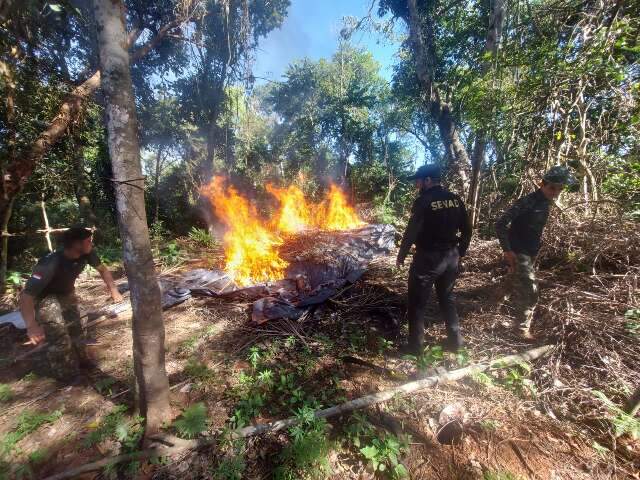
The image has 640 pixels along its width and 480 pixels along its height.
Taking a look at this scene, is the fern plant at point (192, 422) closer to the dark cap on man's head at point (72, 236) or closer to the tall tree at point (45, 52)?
the dark cap on man's head at point (72, 236)

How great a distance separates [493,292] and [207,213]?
1332cm

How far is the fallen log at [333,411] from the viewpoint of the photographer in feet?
7.30

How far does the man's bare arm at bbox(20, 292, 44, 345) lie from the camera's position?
285 cm

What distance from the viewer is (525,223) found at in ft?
11.5

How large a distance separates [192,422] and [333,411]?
1.32 metres

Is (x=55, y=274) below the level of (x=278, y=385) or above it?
above

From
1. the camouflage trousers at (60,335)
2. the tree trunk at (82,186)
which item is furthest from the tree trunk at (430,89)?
the tree trunk at (82,186)

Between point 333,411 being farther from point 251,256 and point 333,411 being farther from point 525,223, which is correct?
point 251,256

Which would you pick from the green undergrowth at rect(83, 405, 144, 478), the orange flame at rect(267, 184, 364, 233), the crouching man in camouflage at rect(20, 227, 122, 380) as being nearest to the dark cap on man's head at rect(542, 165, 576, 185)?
the green undergrowth at rect(83, 405, 144, 478)

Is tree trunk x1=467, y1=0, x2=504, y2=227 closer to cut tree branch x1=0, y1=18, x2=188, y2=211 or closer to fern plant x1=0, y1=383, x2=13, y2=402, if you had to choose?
fern plant x1=0, y1=383, x2=13, y2=402

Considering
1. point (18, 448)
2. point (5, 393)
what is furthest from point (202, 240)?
point (18, 448)

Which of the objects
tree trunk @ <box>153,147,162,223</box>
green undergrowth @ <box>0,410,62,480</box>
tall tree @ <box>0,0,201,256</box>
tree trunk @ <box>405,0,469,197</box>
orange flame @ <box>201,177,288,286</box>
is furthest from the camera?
tree trunk @ <box>153,147,162,223</box>

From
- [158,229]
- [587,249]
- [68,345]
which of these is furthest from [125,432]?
[158,229]

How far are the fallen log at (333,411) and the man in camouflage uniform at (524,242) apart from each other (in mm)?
511
